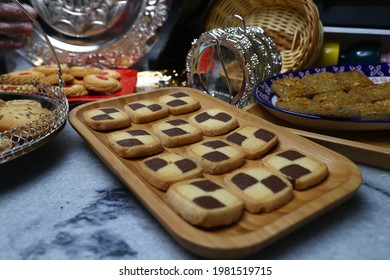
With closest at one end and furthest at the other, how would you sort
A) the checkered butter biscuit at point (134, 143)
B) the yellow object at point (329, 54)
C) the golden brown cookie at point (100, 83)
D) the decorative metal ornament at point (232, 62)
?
the checkered butter biscuit at point (134, 143), the decorative metal ornament at point (232, 62), the golden brown cookie at point (100, 83), the yellow object at point (329, 54)

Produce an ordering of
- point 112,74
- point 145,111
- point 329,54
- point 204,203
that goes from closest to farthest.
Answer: point 204,203
point 145,111
point 112,74
point 329,54

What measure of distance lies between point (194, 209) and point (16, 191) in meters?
0.37

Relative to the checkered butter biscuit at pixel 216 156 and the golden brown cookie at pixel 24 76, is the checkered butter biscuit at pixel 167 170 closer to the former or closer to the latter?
the checkered butter biscuit at pixel 216 156

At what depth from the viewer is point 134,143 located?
79 cm

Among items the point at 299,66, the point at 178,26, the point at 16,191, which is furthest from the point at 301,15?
the point at 16,191

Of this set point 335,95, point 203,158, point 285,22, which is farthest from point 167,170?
point 285,22

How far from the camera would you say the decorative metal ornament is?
106cm

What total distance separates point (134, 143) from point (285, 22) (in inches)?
32.1

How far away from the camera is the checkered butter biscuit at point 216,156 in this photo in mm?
729

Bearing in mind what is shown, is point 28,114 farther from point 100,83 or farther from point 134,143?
point 100,83

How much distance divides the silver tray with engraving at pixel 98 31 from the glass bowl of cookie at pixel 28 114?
0.36 m

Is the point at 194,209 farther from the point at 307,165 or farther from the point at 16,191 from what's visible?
the point at 16,191

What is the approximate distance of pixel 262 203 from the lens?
0.61 meters

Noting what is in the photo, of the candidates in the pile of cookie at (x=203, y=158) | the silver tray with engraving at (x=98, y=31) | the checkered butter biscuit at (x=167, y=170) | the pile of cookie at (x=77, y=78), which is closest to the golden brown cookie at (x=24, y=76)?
the pile of cookie at (x=77, y=78)
